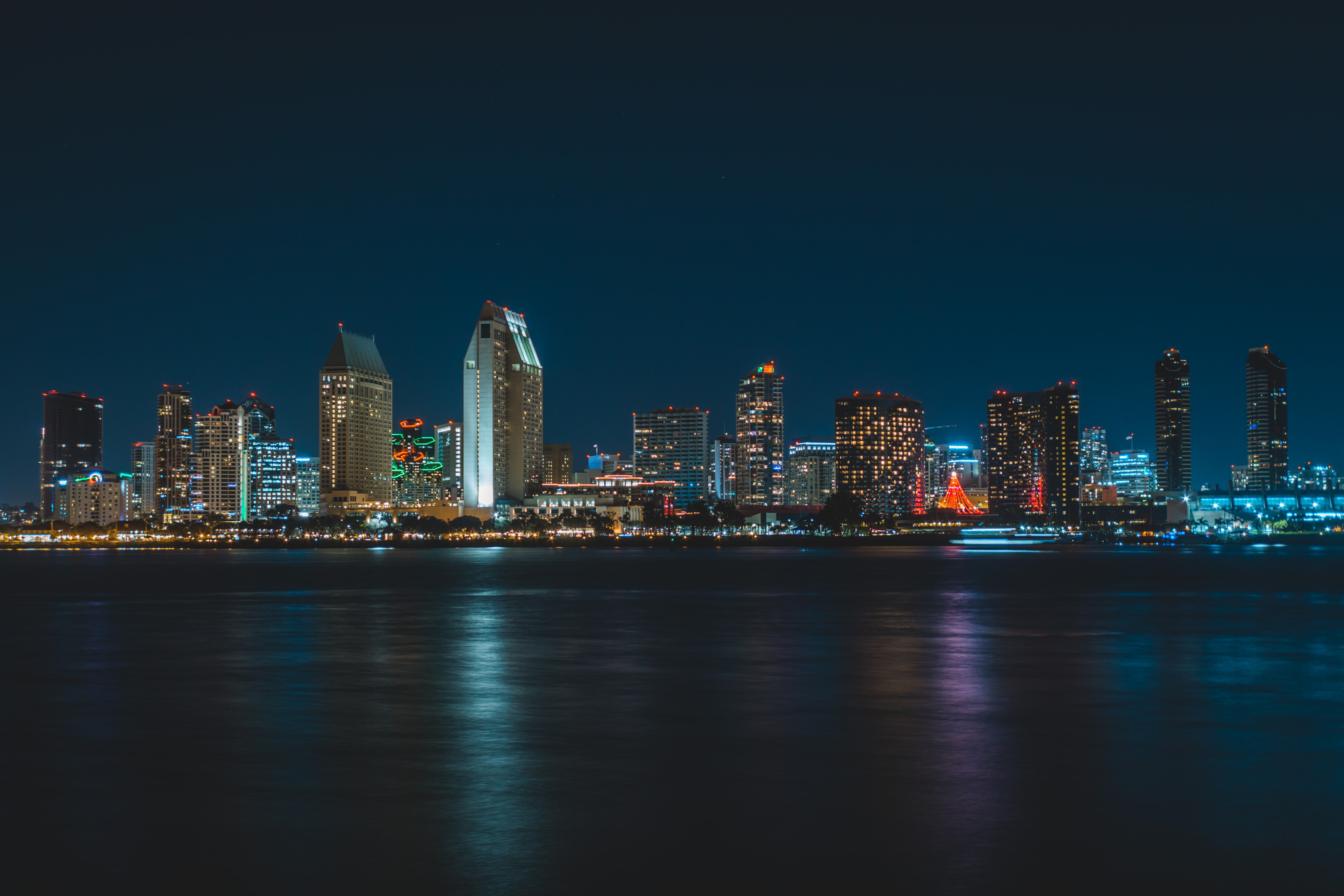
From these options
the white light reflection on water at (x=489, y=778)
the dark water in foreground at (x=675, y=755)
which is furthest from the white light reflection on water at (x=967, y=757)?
the white light reflection on water at (x=489, y=778)

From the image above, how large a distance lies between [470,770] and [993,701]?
42.5 feet

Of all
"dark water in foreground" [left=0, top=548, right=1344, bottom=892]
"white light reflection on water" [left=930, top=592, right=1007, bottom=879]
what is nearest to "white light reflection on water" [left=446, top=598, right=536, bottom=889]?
"dark water in foreground" [left=0, top=548, right=1344, bottom=892]

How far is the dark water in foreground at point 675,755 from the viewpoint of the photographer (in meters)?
13.0

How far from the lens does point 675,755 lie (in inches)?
793

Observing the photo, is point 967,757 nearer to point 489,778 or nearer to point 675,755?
point 675,755

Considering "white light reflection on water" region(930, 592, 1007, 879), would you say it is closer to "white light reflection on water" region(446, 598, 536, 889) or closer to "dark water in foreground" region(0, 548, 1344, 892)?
"dark water in foreground" region(0, 548, 1344, 892)

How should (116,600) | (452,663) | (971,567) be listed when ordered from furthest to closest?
(971,567) < (116,600) < (452,663)

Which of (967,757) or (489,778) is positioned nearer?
(489,778)

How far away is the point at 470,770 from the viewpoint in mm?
18531

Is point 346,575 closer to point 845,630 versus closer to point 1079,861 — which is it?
point 845,630

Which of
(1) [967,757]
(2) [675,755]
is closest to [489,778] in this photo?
(2) [675,755]

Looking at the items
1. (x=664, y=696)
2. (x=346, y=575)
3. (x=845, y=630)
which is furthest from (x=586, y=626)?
(x=346, y=575)

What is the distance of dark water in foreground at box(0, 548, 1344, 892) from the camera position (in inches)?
512

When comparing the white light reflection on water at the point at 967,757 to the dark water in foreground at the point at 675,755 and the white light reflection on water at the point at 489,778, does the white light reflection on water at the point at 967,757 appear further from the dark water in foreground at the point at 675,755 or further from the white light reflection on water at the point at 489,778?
the white light reflection on water at the point at 489,778
